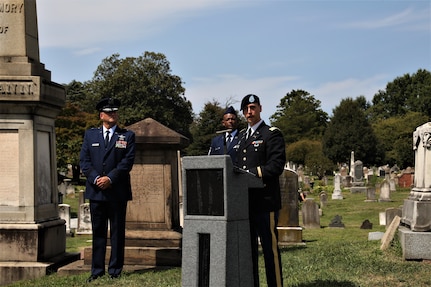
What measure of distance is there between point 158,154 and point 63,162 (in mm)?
33703

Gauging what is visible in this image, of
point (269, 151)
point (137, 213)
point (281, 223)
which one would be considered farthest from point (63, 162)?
point (269, 151)

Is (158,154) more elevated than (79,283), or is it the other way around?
(158,154)

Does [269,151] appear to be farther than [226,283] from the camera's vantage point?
Yes

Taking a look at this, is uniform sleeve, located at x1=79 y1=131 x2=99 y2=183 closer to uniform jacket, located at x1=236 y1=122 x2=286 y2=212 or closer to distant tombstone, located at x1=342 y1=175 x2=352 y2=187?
uniform jacket, located at x1=236 y1=122 x2=286 y2=212

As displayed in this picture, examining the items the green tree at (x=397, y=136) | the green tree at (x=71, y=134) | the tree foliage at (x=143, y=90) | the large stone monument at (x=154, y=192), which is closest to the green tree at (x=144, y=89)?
the tree foliage at (x=143, y=90)

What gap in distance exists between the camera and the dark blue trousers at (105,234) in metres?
7.85

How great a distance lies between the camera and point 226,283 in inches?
205

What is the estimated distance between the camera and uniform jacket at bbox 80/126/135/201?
7.81 metres

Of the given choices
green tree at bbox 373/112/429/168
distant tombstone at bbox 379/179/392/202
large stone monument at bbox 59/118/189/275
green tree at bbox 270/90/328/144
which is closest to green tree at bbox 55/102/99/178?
distant tombstone at bbox 379/179/392/202

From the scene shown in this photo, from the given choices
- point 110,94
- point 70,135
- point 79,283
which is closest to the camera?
point 79,283

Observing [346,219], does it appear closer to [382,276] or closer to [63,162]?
[382,276]

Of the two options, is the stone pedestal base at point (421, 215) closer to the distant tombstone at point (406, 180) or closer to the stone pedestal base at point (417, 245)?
the stone pedestal base at point (417, 245)

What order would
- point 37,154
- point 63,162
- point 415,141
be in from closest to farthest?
point 37,154, point 415,141, point 63,162

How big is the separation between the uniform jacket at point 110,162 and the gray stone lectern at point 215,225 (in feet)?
8.24
